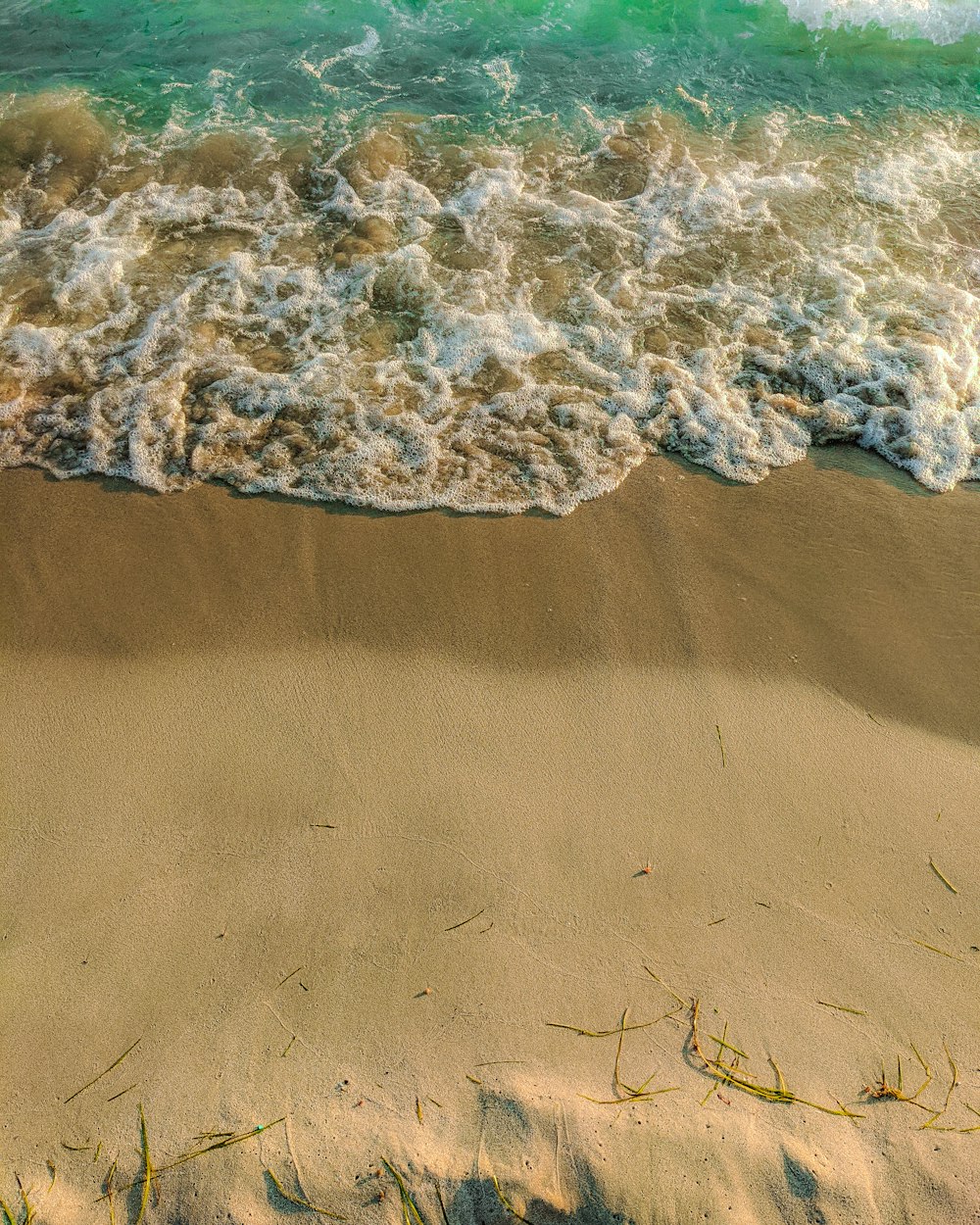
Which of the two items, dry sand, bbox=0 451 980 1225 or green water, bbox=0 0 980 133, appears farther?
A: green water, bbox=0 0 980 133

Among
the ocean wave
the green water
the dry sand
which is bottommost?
the dry sand

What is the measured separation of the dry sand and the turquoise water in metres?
0.49

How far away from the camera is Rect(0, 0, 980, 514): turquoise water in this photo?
473 cm

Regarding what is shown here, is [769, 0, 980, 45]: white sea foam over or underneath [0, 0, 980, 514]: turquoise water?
over

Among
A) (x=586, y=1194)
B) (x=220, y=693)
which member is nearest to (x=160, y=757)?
(x=220, y=693)

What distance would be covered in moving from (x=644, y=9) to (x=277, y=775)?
9637 mm

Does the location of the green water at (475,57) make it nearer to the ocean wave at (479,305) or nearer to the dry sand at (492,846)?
the ocean wave at (479,305)

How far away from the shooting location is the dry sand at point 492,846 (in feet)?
8.24

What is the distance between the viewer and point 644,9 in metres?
8.89

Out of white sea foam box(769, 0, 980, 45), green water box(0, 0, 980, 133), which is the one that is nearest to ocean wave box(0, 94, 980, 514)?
green water box(0, 0, 980, 133)

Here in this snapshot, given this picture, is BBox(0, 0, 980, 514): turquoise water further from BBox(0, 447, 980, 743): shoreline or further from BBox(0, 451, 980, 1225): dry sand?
BBox(0, 451, 980, 1225): dry sand

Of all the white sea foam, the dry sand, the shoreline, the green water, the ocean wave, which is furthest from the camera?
the white sea foam

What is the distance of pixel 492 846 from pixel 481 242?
463 centimetres

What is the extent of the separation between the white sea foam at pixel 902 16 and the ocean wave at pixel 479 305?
2.45 m
